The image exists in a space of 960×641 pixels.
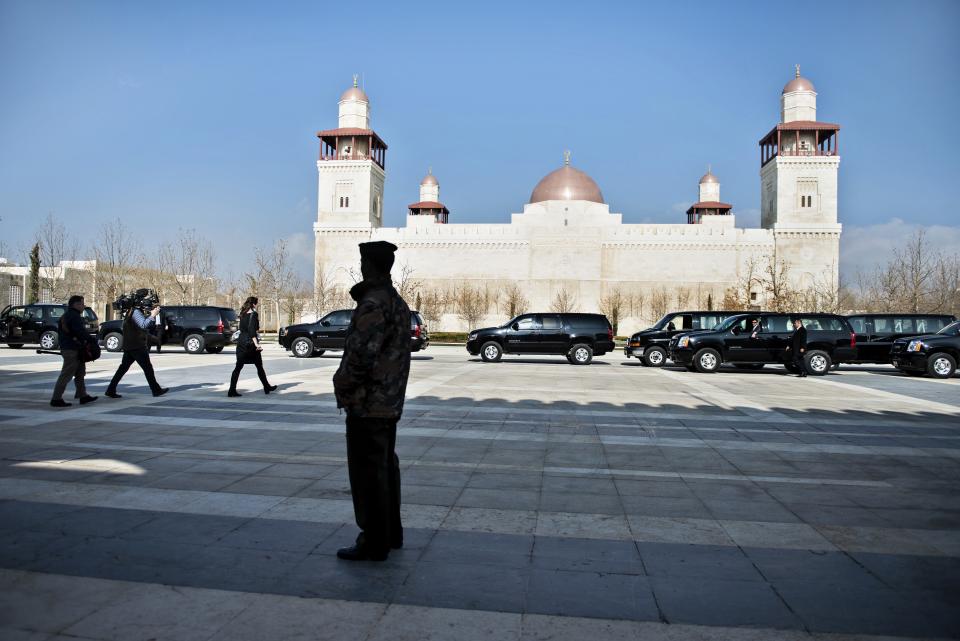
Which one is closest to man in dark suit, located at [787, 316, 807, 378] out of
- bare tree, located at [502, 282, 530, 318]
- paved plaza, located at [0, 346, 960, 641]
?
paved plaza, located at [0, 346, 960, 641]

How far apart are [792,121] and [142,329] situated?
66.9 meters

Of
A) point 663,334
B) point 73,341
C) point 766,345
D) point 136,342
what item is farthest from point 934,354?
point 73,341

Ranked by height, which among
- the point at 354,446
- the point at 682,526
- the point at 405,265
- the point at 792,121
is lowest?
the point at 682,526

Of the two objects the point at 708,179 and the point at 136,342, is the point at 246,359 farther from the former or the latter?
the point at 708,179

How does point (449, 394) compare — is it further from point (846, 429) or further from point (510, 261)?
point (510, 261)

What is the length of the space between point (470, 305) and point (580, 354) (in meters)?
44.8

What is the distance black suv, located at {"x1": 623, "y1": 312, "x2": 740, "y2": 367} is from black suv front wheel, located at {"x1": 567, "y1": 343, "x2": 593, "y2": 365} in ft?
4.88

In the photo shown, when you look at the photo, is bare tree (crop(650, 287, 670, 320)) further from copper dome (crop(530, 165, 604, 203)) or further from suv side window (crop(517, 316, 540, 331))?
suv side window (crop(517, 316, 540, 331))

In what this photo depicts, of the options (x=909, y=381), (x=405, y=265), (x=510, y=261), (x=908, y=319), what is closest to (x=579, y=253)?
(x=510, y=261)

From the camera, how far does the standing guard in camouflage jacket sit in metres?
3.94

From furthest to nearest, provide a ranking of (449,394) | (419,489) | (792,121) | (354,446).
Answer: (792,121), (449,394), (419,489), (354,446)

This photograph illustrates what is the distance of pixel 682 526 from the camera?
15.7 feet

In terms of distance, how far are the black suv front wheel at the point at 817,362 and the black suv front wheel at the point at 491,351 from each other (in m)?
9.47

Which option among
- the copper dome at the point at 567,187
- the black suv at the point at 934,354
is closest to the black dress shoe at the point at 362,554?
the black suv at the point at 934,354
